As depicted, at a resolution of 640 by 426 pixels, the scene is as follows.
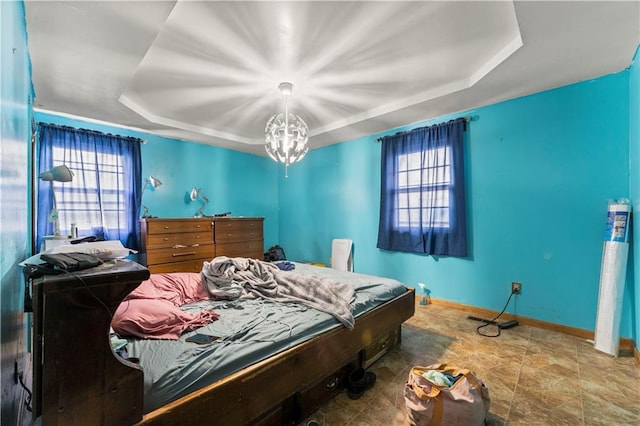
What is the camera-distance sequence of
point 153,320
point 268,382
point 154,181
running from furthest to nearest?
point 154,181, point 153,320, point 268,382

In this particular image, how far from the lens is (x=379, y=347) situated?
2.09 m

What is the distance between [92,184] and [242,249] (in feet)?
6.84

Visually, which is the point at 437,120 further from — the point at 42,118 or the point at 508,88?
the point at 42,118

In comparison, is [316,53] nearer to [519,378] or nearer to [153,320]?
[153,320]

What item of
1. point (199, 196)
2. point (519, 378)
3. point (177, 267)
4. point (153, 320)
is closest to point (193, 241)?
point (177, 267)

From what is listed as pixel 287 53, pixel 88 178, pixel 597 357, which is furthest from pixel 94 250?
pixel 597 357

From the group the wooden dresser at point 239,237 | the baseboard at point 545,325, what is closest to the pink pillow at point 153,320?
the wooden dresser at point 239,237

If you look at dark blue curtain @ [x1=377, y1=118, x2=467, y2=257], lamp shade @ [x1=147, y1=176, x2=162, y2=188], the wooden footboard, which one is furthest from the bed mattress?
lamp shade @ [x1=147, y1=176, x2=162, y2=188]

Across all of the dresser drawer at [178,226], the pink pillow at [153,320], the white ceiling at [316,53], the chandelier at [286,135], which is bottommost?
the pink pillow at [153,320]

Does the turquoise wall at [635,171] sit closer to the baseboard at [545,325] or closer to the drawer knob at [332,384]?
the baseboard at [545,325]

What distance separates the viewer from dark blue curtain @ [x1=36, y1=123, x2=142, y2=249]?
2939 millimetres

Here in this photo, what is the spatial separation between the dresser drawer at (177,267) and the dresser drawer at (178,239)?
254 mm

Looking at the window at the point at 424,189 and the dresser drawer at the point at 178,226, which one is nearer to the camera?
the window at the point at 424,189

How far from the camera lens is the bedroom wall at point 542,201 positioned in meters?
2.32
